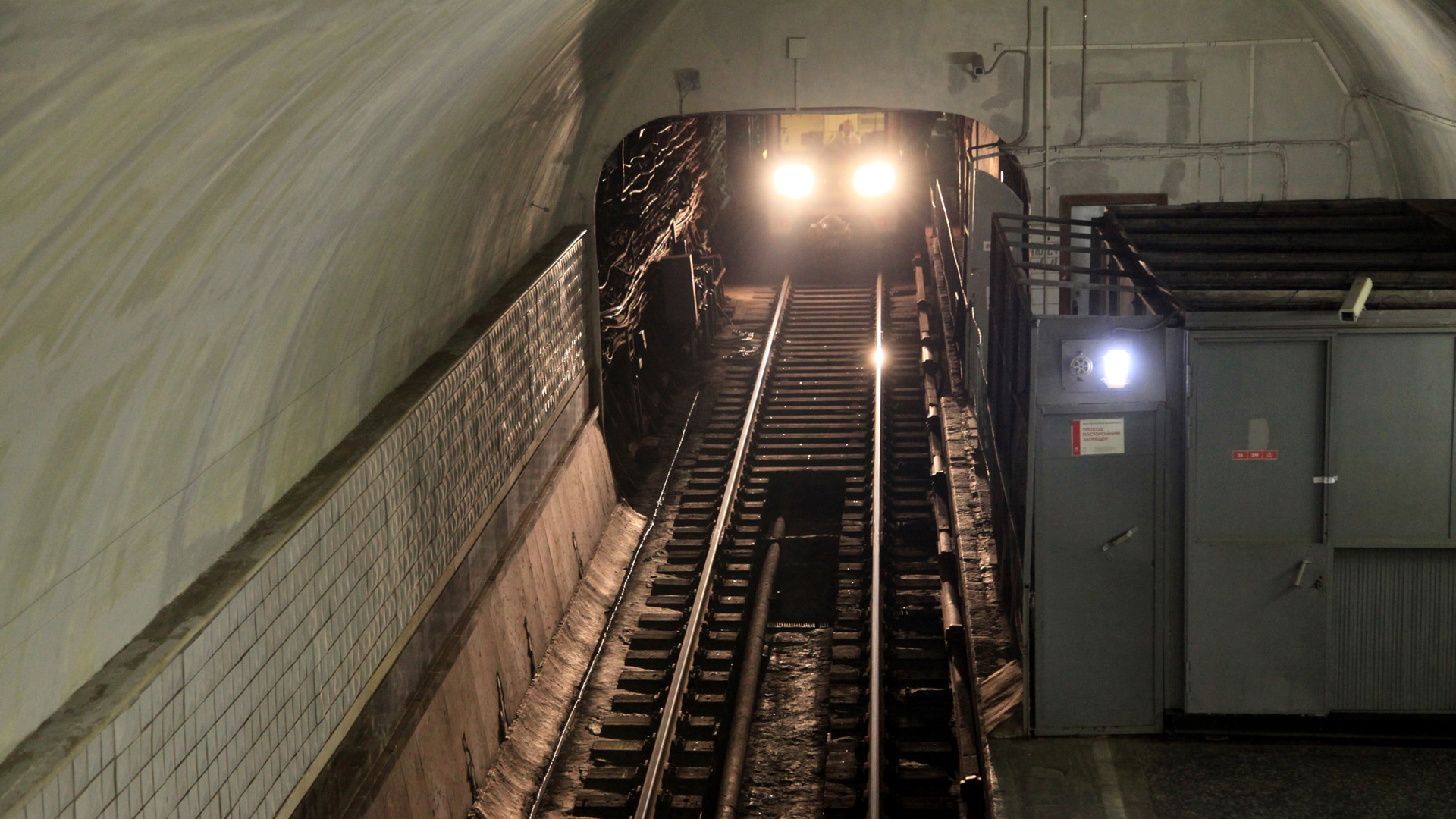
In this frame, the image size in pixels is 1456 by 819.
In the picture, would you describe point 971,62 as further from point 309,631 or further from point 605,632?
point 309,631

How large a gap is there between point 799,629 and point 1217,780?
3.89 m

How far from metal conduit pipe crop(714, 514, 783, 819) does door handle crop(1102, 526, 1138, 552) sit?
8.00ft

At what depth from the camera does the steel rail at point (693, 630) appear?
24.5ft

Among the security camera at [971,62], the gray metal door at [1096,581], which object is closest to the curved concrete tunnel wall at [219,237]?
the gray metal door at [1096,581]

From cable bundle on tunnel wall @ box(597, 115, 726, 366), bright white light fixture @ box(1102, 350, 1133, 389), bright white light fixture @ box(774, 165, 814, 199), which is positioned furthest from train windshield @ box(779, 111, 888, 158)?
bright white light fixture @ box(1102, 350, 1133, 389)

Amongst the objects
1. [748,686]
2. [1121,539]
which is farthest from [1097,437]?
[748,686]

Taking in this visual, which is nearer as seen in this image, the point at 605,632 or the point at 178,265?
the point at 178,265

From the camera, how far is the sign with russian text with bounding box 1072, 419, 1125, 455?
23.5ft

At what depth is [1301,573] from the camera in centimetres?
698

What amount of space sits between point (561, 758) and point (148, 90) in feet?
19.1

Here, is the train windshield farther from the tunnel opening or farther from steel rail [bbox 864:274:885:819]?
steel rail [bbox 864:274:885:819]

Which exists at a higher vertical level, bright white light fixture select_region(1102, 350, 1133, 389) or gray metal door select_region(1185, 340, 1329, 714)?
bright white light fixture select_region(1102, 350, 1133, 389)

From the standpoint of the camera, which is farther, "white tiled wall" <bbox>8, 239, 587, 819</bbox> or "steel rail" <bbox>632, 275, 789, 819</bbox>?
"steel rail" <bbox>632, 275, 789, 819</bbox>

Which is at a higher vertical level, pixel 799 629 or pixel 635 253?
pixel 635 253
